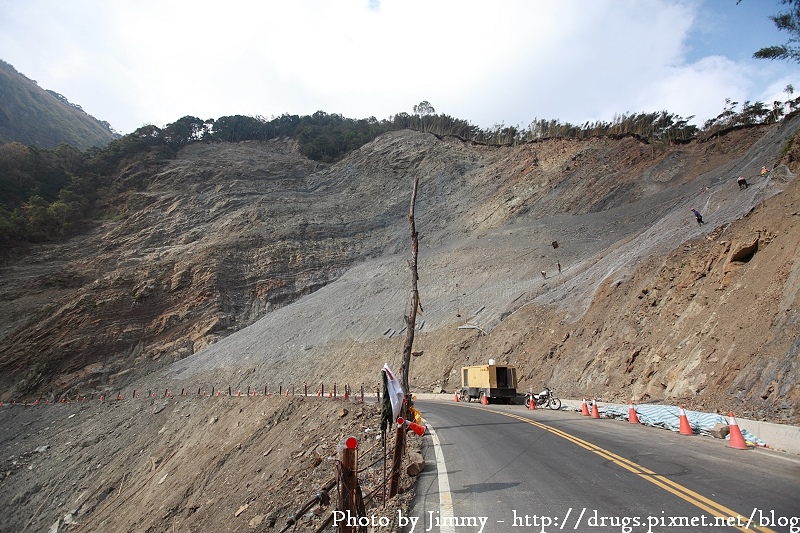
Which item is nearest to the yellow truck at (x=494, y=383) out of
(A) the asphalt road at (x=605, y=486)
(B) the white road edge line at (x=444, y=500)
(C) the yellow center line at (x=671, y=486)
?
(A) the asphalt road at (x=605, y=486)

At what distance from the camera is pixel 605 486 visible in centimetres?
604

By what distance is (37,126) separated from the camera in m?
124

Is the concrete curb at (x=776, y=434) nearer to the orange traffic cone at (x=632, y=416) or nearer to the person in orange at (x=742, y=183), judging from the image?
the orange traffic cone at (x=632, y=416)

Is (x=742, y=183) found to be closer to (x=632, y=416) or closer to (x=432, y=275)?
(x=632, y=416)

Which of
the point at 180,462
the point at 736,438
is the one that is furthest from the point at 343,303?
the point at 736,438

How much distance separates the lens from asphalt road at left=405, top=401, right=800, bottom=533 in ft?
15.6

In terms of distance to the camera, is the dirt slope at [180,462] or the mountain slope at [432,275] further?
the mountain slope at [432,275]

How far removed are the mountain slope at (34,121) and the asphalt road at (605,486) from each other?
13399 cm

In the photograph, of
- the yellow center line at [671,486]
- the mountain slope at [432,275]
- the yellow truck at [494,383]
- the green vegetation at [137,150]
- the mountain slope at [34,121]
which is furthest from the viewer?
the mountain slope at [34,121]

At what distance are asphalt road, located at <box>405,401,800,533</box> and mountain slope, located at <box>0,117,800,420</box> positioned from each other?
4292 millimetres

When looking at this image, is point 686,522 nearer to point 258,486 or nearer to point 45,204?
point 258,486

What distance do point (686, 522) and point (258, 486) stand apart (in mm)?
11032

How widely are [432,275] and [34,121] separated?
140 metres

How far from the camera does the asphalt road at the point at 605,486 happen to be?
187 inches
